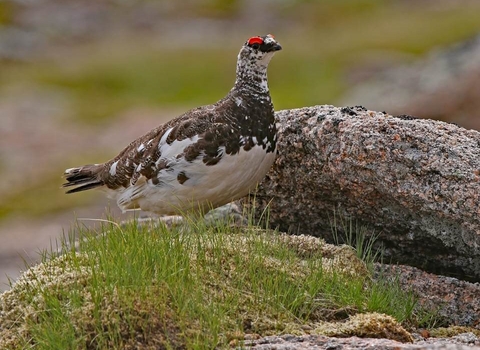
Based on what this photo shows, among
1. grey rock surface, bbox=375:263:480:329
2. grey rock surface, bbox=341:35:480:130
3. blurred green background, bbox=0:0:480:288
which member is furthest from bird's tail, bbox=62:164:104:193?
blurred green background, bbox=0:0:480:288

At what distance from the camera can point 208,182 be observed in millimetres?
8523

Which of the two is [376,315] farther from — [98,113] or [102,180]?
[98,113]

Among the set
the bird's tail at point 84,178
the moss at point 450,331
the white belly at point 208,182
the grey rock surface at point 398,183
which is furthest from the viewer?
the bird's tail at point 84,178

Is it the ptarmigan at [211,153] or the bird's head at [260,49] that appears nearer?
the ptarmigan at [211,153]

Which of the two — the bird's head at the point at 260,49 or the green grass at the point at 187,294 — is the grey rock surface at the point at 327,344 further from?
the bird's head at the point at 260,49

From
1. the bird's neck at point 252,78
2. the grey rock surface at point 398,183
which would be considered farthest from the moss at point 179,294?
the bird's neck at point 252,78

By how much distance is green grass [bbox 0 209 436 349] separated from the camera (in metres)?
5.86

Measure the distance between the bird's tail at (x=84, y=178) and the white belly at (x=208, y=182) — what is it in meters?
1.11

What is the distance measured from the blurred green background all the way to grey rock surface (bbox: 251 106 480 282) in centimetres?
2152

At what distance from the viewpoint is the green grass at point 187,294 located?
586cm

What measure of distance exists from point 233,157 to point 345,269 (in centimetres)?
193

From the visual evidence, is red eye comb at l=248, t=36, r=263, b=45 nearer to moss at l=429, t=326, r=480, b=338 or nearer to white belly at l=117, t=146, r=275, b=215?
white belly at l=117, t=146, r=275, b=215

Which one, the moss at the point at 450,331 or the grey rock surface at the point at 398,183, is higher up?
the grey rock surface at the point at 398,183

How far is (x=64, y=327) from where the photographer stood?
5.91 meters
